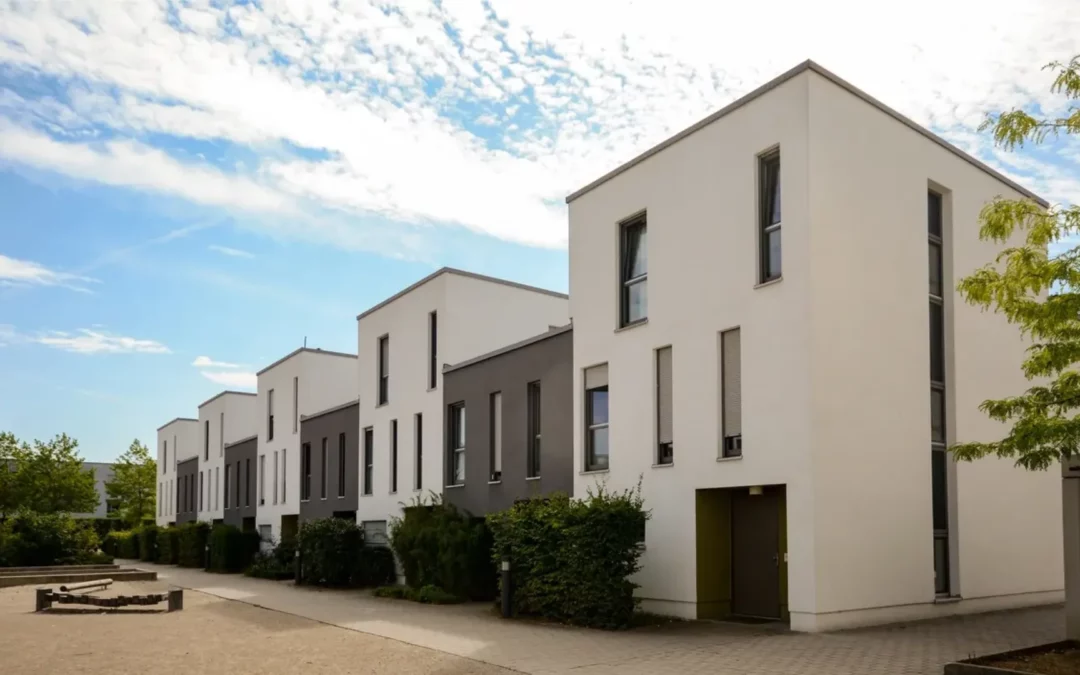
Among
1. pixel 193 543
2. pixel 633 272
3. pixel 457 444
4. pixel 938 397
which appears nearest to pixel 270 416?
pixel 193 543

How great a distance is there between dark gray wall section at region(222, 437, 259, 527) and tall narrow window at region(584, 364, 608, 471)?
23.9 m

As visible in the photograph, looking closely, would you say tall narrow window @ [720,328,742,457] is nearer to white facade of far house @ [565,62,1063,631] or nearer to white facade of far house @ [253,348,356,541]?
white facade of far house @ [565,62,1063,631]

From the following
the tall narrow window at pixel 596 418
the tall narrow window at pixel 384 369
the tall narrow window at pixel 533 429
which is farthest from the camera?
the tall narrow window at pixel 384 369

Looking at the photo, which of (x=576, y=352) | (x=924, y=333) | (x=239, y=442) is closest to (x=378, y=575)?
(x=576, y=352)

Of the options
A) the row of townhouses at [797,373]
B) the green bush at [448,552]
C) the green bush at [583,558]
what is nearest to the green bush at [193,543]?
the green bush at [448,552]

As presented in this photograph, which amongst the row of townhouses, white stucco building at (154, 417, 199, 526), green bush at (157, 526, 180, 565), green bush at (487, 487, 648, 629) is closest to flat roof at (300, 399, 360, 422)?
the row of townhouses

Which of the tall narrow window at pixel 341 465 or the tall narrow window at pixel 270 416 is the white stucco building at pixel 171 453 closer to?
the tall narrow window at pixel 270 416

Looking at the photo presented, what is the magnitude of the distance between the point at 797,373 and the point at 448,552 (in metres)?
9.25

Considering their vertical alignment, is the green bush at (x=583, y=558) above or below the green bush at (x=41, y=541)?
above

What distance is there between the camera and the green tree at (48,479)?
174 ft

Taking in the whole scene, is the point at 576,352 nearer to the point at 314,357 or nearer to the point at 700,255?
the point at 700,255

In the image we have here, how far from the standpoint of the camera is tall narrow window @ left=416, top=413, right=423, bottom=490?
25.3m

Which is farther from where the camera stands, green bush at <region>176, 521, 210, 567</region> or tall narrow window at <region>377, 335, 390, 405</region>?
green bush at <region>176, 521, 210, 567</region>

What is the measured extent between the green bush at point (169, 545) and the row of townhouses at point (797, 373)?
26.3 meters
